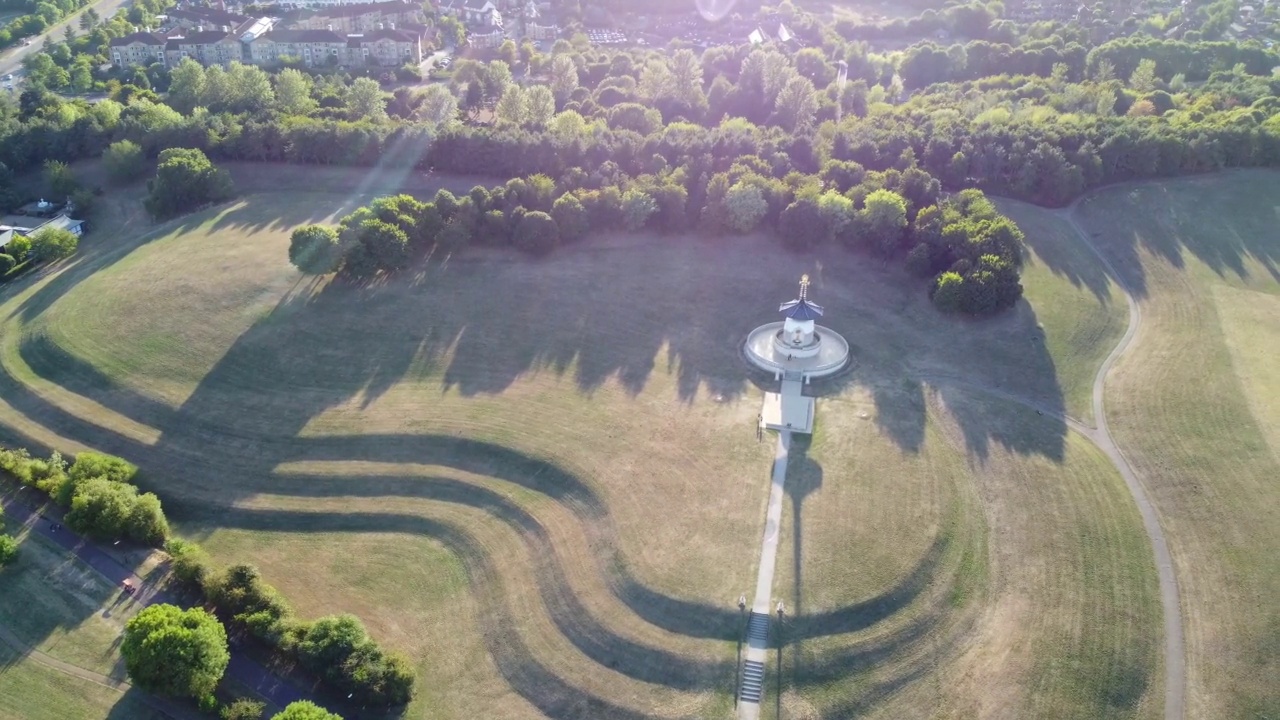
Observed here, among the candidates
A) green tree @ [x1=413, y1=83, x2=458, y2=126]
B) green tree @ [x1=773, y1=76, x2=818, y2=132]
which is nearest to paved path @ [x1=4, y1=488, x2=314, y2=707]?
green tree @ [x1=413, y1=83, x2=458, y2=126]

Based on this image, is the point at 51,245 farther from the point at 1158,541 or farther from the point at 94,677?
the point at 1158,541

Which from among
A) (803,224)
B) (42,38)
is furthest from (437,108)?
(42,38)

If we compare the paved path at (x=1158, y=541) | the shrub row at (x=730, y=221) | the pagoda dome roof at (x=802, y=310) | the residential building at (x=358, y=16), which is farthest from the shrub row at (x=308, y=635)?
the residential building at (x=358, y=16)

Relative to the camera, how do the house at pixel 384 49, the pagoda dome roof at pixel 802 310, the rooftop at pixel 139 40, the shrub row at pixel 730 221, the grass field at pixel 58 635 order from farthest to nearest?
the house at pixel 384 49
the rooftop at pixel 139 40
the shrub row at pixel 730 221
the pagoda dome roof at pixel 802 310
the grass field at pixel 58 635

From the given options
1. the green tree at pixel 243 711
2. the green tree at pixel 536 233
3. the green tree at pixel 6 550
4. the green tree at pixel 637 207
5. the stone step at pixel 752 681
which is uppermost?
the green tree at pixel 637 207

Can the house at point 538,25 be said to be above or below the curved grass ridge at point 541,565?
above

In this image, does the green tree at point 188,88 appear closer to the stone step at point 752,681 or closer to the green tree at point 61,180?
the green tree at point 61,180

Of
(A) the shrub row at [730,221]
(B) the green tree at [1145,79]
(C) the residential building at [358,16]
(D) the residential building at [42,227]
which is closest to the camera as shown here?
(A) the shrub row at [730,221]
